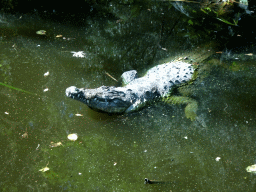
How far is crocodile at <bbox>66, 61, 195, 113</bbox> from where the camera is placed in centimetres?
498

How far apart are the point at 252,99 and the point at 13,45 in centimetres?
592

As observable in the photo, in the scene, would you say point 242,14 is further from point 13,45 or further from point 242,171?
point 13,45

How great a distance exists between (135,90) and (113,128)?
1.04m

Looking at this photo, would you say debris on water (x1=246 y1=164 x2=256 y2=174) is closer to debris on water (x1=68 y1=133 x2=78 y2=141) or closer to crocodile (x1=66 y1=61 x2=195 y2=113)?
crocodile (x1=66 y1=61 x2=195 y2=113)

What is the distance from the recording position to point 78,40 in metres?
7.28

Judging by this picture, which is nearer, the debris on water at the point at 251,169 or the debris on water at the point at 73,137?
the debris on water at the point at 251,169

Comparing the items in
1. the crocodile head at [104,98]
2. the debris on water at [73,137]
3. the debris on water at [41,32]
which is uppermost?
the debris on water at [41,32]

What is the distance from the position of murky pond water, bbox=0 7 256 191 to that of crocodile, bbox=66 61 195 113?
0.19m

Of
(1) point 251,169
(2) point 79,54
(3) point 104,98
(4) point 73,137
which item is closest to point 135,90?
(3) point 104,98

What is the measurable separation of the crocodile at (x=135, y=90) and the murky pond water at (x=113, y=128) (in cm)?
19

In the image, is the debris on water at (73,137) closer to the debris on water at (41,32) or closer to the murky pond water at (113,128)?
the murky pond water at (113,128)

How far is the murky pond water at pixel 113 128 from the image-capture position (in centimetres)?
391

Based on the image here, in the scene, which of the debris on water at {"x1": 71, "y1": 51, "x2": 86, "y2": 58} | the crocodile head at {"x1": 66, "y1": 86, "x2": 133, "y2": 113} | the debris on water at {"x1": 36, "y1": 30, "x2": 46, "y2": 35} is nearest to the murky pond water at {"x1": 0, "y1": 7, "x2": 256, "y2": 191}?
the debris on water at {"x1": 71, "y1": 51, "x2": 86, "y2": 58}

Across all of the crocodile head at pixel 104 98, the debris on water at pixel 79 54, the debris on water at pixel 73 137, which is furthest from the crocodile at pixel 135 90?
the debris on water at pixel 79 54
